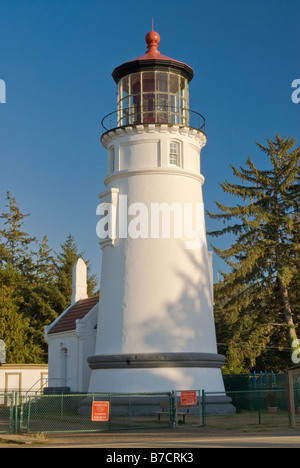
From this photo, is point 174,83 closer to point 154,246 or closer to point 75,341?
point 154,246

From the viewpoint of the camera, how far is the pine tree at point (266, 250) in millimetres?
33438

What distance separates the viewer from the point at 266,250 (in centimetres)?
3431

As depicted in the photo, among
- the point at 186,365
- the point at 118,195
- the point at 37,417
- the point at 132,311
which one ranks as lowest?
the point at 37,417

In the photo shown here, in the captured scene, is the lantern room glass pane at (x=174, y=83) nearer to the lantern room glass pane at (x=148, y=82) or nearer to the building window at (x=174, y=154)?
the lantern room glass pane at (x=148, y=82)

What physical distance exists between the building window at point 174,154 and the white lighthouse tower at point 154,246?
4cm

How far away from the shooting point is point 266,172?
35938 mm

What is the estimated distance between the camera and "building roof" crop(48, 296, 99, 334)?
97.9ft

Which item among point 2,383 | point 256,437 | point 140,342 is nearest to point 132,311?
point 140,342

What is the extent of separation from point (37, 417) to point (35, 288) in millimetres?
25452

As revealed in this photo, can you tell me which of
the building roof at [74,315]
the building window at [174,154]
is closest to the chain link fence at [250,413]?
the building roof at [74,315]

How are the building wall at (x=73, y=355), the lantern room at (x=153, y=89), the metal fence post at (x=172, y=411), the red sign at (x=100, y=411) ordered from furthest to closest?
the building wall at (x=73, y=355), the lantern room at (x=153, y=89), the metal fence post at (x=172, y=411), the red sign at (x=100, y=411)

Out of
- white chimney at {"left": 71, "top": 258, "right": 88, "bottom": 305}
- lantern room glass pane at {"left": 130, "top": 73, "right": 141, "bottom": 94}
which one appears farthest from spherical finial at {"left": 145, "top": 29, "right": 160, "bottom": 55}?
white chimney at {"left": 71, "top": 258, "right": 88, "bottom": 305}

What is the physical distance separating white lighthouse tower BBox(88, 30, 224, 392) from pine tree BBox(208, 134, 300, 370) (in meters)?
9.75

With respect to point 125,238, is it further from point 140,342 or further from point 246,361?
point 246,361
